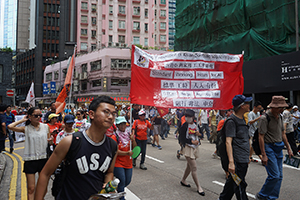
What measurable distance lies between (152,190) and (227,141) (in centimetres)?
235

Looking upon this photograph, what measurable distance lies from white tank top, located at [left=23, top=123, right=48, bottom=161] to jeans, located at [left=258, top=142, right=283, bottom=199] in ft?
12.9

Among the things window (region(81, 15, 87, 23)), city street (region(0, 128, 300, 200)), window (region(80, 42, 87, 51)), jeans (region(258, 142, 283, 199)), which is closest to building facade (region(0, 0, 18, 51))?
window (region(81, 15, 87, 23))

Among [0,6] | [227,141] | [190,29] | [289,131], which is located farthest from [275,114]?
[0,6]

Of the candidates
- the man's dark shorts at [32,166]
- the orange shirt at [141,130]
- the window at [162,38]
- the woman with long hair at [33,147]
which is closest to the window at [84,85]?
the window at [162,38]

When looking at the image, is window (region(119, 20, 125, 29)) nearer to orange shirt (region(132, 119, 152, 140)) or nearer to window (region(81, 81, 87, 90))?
window (region(81, 81, 87, 90))

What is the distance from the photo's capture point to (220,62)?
19.0ft

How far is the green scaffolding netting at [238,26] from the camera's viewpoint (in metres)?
17.2

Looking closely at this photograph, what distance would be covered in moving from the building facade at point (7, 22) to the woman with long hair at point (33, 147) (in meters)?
133

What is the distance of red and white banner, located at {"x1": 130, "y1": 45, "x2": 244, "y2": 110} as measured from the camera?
17.8ft

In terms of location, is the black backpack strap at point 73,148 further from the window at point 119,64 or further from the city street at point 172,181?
the window at point 119,64

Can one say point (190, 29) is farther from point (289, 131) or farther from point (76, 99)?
point (76, 99)

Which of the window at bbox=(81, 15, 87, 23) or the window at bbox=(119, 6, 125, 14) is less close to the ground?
the window at bbox=(81, 15, 87, 23)

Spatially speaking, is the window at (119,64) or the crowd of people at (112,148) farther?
the window at (119,64)

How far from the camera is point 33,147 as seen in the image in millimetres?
4355
